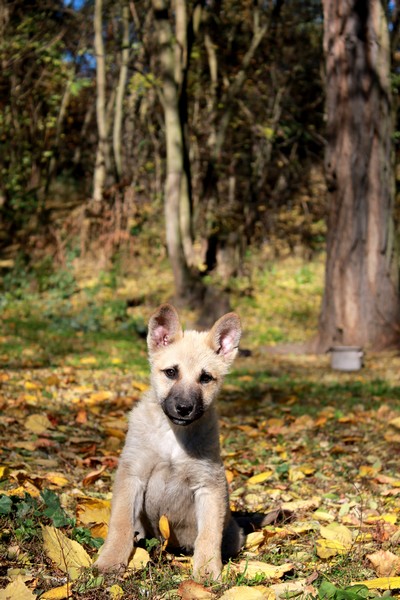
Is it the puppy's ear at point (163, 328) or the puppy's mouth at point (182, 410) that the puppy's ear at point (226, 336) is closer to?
the puppy's ear at point (163, 328)

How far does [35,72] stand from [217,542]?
26.0m

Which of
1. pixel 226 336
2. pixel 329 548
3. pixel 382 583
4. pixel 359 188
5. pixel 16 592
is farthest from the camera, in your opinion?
pixel 359 188

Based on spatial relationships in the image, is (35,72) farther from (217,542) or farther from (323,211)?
(217,542)

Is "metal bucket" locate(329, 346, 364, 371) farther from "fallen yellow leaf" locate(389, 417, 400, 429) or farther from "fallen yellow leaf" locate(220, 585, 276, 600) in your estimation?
"fallen yellow leaf" locate(220, 585, 276, 600)

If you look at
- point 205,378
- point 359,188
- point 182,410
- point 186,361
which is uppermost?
point 359,188

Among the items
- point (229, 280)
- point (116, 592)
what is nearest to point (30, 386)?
point (116, 592)

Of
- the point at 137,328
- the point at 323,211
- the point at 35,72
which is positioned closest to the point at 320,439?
the point at 137,328

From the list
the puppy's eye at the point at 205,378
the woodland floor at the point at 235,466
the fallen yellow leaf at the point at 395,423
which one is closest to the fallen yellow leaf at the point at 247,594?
the woodland floor at the point at 235,466

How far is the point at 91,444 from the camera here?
6465mm

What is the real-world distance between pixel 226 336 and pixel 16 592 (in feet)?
6.59

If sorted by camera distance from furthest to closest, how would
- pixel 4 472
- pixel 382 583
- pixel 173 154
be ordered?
pixel 173 154, pixel 4 472, pixel 382 583

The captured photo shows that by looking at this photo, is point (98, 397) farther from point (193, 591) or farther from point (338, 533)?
point (193, 591)

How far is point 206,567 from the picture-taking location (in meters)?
3.77

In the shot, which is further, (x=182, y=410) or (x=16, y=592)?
(x=182, y=410)
